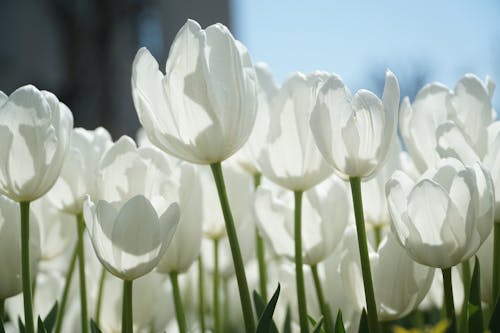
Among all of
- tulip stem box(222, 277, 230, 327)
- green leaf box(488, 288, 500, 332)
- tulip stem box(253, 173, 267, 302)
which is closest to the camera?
green leaf box(488, 288, 500, 332)

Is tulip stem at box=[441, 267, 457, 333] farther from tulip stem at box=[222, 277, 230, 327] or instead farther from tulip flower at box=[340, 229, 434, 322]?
tulip stem at box=[222, 277, 230, 327]

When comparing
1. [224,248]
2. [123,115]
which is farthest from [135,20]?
[224,248]

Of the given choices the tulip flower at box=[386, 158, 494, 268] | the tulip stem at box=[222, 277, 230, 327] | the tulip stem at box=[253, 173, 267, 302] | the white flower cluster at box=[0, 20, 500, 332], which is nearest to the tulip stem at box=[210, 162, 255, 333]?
the white flower cluster at box=[0, 20, 500, 332]

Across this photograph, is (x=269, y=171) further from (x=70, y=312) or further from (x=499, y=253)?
(x=70, y=312)

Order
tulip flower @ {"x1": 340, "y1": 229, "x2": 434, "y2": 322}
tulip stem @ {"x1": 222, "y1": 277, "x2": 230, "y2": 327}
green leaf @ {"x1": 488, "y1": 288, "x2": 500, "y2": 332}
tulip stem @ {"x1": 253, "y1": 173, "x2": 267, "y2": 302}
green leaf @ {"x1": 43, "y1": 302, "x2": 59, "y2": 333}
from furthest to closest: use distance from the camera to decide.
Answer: tulip stem @ {"x1": 222, "y1": 277, "x2": 230, "y2": 327}, tulip stem @ {"x1": 253, "y1": 173, "x2": 267, "y2": 302}, green leaf @ {"x1": 43, "y1": 302, "x2": 59, "y2": 333}, tulip flower @ {"x1": 340, "y1": 229, "x2": 434, "y2": 322}, green leaf @ {"x1": 488, "y1": 288, "x2": 500, "y2": 332}

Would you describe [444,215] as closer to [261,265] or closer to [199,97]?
[199,97]

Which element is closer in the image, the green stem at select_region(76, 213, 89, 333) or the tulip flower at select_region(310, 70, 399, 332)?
the tulip flower at select_region(310, 70, 399, 332)
